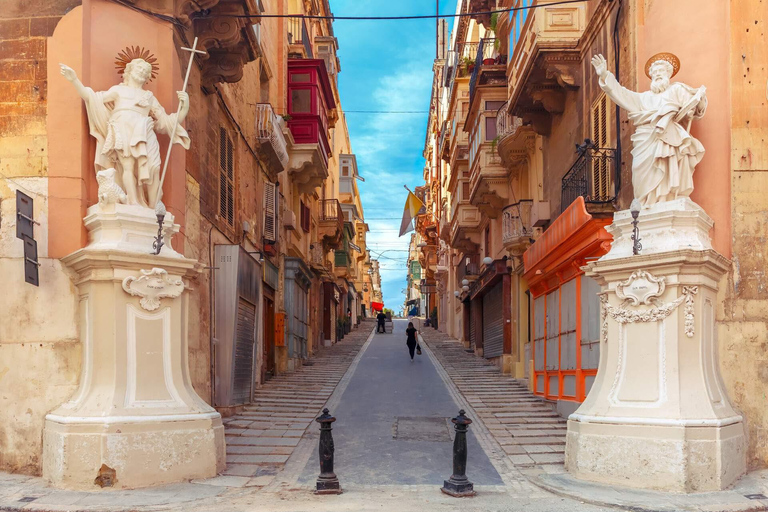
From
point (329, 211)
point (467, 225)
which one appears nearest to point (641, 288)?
point (467, 225)

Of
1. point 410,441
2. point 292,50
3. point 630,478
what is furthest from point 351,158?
point 630,478

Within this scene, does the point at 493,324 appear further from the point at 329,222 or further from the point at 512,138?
the point at 329,222

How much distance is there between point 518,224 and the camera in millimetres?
19203

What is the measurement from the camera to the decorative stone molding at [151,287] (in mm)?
9031

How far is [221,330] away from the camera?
13914mm

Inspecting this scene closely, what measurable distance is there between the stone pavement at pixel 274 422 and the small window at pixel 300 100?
786 cm

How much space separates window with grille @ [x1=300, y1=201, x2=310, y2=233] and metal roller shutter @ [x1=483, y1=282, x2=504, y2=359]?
711 cm

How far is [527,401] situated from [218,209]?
7.63 metres

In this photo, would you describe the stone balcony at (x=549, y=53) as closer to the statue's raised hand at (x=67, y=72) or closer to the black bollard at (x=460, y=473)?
the black bollard at (x=460, y=473)

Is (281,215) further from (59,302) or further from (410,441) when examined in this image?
(59,302)

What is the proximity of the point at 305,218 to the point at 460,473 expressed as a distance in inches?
798

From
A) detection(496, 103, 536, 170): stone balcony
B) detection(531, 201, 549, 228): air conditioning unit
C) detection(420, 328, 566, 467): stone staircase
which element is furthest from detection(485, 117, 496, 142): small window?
detection(420, 328, 566, 467): stone staircase

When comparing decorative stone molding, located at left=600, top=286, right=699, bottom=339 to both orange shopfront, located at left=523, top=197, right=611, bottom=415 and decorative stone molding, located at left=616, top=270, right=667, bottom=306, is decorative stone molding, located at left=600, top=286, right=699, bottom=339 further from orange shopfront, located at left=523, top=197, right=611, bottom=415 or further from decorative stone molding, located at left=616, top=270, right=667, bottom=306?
orange shopfront, located at left=523, top=197, right=611, bottom=415

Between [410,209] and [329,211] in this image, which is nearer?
[329,211]
